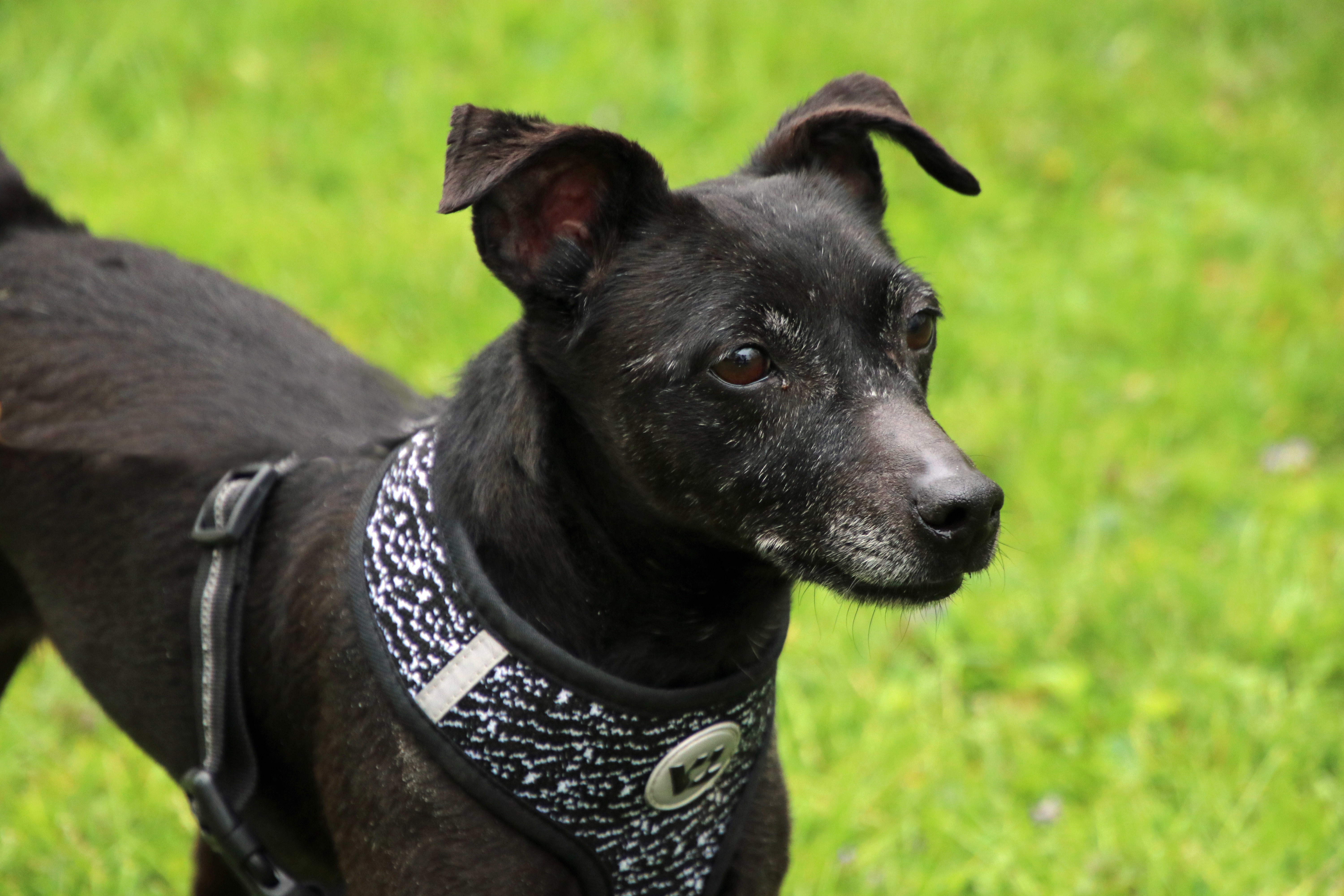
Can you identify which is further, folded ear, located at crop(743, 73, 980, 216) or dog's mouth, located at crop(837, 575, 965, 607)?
folded ear, located at crop(743, 73, 980, 216)

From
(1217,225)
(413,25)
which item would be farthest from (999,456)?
(413,25)

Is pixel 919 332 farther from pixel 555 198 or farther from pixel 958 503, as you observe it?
pixel 555 198

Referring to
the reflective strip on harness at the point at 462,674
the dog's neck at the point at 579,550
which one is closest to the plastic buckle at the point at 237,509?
the dog's neck at the point at 579,550

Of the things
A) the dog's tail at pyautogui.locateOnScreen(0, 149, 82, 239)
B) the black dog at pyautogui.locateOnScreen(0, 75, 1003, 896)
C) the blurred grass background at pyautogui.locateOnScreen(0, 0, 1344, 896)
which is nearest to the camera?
the black dog at pyautogui.locateOnScreen(0, 75, 1003, 896)

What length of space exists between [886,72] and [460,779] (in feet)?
18.1

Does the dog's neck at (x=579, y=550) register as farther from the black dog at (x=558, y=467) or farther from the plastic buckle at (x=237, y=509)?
the plastic buckle at (x=237, y=509)

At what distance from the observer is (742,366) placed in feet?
7.59

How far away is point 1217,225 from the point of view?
650 cm

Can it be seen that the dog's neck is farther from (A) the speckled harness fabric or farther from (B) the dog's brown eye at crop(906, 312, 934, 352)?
(B) the dog's brown eye at crop(906, 312, 934, 352)

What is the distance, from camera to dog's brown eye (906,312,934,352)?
8.12ft

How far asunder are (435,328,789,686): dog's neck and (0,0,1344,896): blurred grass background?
0.34 m

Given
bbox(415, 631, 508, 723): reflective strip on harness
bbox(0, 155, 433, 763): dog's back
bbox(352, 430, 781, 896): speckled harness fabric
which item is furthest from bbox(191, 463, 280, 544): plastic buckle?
bbox(415, 631, 508, 723): reflective strip on harness

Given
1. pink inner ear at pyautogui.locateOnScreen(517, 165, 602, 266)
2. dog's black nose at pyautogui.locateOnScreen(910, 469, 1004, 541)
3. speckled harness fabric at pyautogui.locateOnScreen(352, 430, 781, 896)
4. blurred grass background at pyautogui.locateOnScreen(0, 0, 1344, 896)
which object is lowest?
blurred grass background at pyautogui.locateOnScreen(0, 0, 1344, 896)

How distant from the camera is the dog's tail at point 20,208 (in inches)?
118
